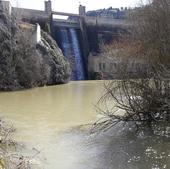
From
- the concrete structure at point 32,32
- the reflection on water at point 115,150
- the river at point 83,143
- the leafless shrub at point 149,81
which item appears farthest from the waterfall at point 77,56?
the reflection on water at point 115,150

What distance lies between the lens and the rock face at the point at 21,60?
35144mm

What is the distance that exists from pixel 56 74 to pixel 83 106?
18.8m

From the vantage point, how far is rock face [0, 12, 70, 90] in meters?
35.1

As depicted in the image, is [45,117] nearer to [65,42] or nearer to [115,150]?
A: [115,150]

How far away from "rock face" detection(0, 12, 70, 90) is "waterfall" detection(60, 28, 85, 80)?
8361mm

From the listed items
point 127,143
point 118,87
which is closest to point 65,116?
point 118,87

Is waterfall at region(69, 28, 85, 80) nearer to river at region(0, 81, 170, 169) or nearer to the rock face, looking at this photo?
the rock face

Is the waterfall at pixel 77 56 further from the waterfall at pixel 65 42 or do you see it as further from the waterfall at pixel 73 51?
the waterfall at pixel 65 42

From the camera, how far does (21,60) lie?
36.1 m

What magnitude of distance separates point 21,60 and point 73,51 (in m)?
14.8

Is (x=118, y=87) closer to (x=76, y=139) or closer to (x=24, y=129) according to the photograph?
(x=76, y=139)

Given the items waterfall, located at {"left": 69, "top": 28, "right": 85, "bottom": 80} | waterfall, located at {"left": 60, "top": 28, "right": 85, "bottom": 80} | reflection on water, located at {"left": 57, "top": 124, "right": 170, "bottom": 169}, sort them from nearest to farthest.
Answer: reflection on water, located at {"left": 57, "top": 124, "right": 170, "bottom": 169} < waterfall, located at {"left": 60, "top": 28, "right": 85, "bottom": 80} < waterfall, located at {"left": 69, "top": 28, "right": 85, "bottom": 80}

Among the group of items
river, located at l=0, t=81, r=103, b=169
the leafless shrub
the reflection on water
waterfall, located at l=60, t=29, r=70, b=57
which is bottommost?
the reflection on water

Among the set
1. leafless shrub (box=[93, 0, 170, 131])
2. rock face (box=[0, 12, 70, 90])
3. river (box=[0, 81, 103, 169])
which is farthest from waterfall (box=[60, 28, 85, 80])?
leafless shrub (box=[93, 0, 170, 131])
